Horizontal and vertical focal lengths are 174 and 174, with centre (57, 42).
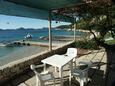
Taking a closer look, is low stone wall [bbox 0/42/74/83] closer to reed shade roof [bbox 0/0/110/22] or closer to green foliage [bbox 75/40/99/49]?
reed shade roof [bbox 0/0/110/22]

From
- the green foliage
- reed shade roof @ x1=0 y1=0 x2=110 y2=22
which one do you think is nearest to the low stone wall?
reed shade roof @ x1=0 y1=0 x2=110 y2=22

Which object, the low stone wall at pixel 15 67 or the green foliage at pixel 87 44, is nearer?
the low stone wall at pixel 15 67

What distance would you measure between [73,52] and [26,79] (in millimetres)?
1875

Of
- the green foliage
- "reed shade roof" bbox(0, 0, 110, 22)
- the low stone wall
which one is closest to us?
"reed shade roof" bbox(0, 0, 110, 22)

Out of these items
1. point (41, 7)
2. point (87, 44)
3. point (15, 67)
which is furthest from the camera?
point (87, 44)

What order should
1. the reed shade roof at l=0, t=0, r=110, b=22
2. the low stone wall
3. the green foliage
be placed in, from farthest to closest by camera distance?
the green foliage → the low stone wall → the reed shade roof at l=0, t=0, r=110, b=22

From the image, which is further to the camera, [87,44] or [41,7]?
[87,44]

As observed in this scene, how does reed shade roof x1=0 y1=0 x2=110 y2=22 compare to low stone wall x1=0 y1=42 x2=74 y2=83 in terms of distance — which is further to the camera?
low stone wall x1=0 y1=42 x2=74 y2=83

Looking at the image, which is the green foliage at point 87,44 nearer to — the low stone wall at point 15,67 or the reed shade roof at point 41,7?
the reed shade roof at point 41,7

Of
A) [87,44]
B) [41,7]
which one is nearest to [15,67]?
[41,7]

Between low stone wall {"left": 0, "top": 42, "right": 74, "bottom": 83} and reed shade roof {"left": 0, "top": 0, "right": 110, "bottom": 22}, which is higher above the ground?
reed shade roof {"left": 0, "top": 0, "right": 110, "bottom": 22}

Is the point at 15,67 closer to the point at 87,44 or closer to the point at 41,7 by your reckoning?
the point at 41,7

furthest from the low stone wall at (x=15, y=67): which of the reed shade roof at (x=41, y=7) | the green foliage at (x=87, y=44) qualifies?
the green foliage at (x=87, y=44)

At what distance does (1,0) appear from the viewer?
4.37 metres
